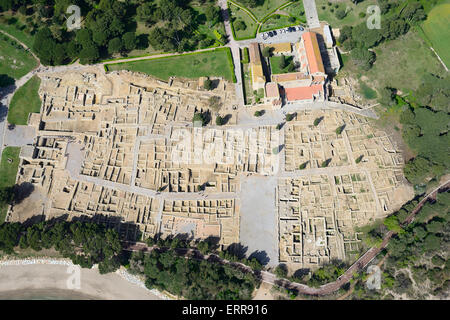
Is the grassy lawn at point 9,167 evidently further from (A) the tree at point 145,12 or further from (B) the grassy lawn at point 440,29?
(B) the grassy lawn at point 440,29

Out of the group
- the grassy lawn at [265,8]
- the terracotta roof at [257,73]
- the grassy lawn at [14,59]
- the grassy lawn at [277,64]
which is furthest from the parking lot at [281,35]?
the grassy lawn at [14,59]

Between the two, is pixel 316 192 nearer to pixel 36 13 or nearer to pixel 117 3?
pixel 117 3

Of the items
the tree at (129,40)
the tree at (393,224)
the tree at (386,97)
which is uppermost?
the tree at (129,40)

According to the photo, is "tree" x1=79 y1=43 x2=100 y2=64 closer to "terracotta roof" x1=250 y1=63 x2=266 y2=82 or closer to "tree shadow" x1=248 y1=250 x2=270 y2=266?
"terracotta roof" x1=250 y1=63 x2=266 y2=82

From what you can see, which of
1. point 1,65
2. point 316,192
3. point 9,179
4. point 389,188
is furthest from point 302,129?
point 1,65

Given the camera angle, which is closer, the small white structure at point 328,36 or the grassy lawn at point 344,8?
the small white structure at point 328,36

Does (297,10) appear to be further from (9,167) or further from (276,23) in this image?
(9,167)
